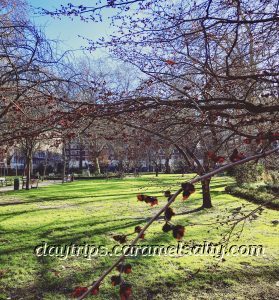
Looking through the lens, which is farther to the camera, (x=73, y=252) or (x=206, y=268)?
(x=73, y=252)

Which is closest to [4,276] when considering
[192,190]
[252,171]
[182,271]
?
[182,271]

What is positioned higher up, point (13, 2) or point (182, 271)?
point (13, 2)

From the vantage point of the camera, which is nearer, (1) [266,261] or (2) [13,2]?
(1) [266,261]

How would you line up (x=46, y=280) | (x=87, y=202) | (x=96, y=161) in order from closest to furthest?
(x=46, y=280), (x=87, y=202), (x=96, y=161)

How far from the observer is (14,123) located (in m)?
6.23

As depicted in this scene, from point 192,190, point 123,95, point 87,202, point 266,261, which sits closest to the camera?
point 192,190

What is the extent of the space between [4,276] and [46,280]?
78 centimetres

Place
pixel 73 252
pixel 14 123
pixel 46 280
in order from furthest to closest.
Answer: pixel 73 252 → pixel 14 123 → pixel 46 280

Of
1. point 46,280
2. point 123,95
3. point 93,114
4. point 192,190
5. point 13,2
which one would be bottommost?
point 46,280

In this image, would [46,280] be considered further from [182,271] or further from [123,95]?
[123,95]

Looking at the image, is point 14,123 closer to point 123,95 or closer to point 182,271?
point 123,95

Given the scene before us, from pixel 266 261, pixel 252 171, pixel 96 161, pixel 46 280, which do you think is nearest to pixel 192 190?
pixel 46 280

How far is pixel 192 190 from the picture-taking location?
127 centimetres

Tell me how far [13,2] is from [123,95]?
6579 mm
